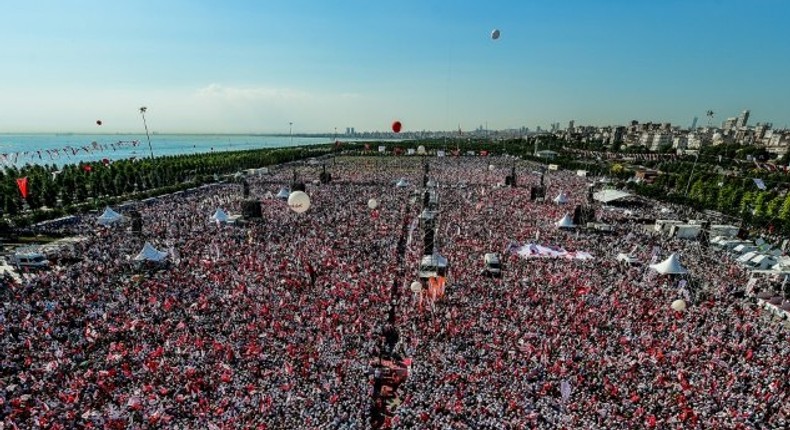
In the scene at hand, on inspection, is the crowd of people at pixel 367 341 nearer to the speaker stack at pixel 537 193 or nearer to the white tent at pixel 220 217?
the white tent at pixel 220 217

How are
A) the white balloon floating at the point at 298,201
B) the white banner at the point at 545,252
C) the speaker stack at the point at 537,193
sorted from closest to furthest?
the white balloon floating at the point at 298,201 → the white banner at the point at 545,252 → the speaker stack at the point at 537,193

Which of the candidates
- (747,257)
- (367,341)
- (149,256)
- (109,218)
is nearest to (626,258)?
(747,257)

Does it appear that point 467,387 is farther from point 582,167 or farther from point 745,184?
point 582,167

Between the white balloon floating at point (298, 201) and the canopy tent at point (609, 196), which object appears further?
the canopy tent at point (609, 196)

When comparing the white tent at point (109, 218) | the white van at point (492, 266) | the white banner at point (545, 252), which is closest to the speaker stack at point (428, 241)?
the white van at point (492, 266)

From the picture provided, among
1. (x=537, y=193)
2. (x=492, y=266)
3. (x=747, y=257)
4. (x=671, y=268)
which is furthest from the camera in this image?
(x=537, y=193)

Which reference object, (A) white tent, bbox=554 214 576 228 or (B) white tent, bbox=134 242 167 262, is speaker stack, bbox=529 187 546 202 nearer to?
(A) white tent, bbox=554 214 576 228

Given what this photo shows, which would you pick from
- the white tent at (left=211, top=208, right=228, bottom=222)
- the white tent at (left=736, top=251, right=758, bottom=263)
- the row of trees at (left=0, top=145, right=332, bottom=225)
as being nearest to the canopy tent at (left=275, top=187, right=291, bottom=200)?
the white tent at (left=211, top=208, right=228, bottom=222)

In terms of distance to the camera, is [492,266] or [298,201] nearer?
[492,266]

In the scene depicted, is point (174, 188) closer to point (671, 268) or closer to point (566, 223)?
point (566, 223)
